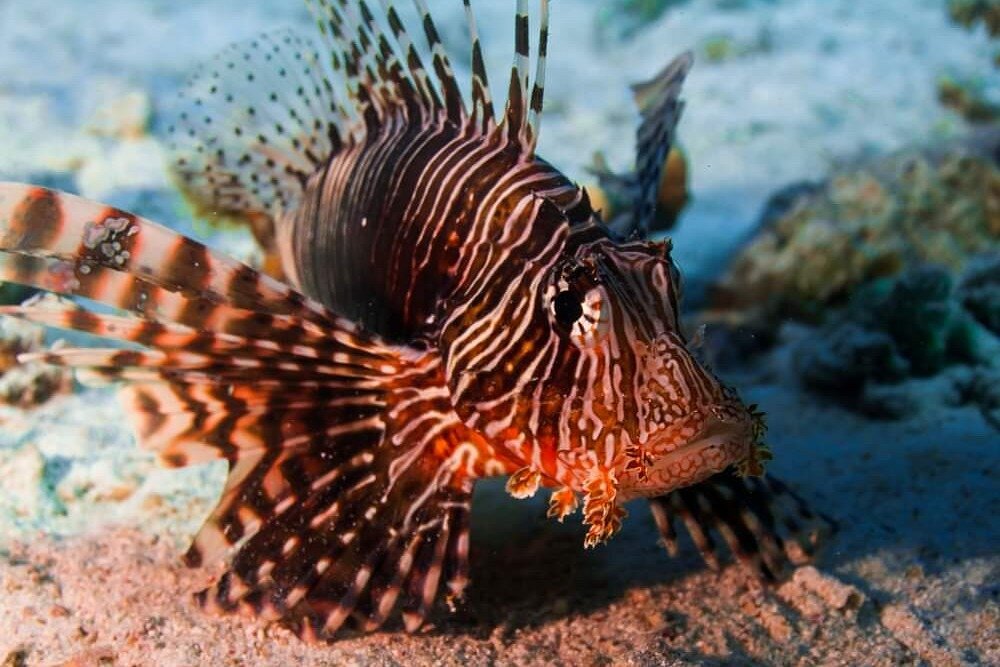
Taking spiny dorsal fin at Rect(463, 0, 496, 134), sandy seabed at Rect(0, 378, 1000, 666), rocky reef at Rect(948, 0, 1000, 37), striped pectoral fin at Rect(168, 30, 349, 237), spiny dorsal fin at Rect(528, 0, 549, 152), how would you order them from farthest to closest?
rocky reef at Rect(948, 0, 1000, 37) < striped pectoral fin at Rect(168, 30, 349, 237) < spiny dorsal fin at Rect(463, 0, 496, 134) < spiny dorsal fin at Rect(528, 0, 549, 152) < sandy seabed at Rect(0, 378, 1000, 666)

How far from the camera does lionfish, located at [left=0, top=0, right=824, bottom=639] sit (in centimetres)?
278

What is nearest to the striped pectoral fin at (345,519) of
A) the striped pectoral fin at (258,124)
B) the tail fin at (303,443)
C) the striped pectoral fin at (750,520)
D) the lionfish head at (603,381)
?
the tail fin at (303,443)

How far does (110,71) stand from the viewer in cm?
1223

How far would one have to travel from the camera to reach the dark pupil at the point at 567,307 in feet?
9.41

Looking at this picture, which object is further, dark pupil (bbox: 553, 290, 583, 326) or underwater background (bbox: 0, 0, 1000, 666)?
underwater background (bbox: 0, 0, 1000, 666)

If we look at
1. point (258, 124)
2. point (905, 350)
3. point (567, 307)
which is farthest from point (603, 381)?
point (905, 350)

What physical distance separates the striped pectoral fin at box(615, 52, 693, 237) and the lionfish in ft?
3.16

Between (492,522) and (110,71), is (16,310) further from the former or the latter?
(110,71)

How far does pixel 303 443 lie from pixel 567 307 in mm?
1233

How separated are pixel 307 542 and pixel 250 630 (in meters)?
0.40

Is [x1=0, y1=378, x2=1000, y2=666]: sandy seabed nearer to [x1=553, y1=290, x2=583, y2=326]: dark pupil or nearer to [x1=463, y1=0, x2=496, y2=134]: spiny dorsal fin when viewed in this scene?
[x1=553, y1=290, x2=583, y2=326]: dark pupil

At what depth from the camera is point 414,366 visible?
3.33 meters

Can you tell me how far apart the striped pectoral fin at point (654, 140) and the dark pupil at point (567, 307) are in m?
1.51

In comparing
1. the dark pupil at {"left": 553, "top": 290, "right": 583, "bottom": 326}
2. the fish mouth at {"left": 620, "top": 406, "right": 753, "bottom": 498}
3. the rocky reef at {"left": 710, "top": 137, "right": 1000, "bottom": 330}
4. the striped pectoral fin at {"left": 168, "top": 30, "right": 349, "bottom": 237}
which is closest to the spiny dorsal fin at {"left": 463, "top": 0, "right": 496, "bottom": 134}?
the dark pupil at {"left": 553, "top": 290, "right": 583, "bottom": 326}
